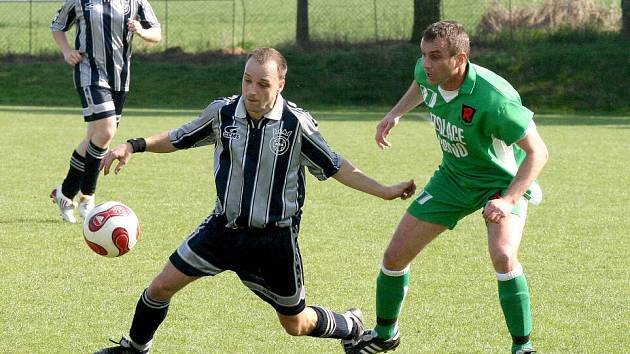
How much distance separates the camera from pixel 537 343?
5.50 metres

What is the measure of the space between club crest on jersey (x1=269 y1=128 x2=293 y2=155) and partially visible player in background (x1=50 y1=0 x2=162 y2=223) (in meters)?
4.19

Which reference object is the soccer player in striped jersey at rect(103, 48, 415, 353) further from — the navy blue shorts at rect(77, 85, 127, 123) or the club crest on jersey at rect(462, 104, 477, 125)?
the navy blue shorts at rect(77, 85, 127, 123)

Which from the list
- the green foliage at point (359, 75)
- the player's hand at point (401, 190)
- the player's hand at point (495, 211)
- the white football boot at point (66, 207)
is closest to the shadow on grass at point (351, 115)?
the green foliage at point (359, 75)

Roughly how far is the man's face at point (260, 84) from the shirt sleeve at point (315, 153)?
0.76 ft

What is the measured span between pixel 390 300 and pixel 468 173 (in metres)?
0.73

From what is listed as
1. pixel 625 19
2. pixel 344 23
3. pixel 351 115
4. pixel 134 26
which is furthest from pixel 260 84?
pixel 344 23

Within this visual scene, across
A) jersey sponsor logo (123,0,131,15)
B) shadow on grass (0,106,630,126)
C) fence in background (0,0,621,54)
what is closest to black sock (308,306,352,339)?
jersey sponsor logo (123,0,131,15)

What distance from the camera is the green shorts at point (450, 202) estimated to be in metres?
5.21

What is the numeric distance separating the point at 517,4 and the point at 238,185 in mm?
25092

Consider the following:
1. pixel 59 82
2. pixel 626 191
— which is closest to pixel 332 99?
pixel 59 82

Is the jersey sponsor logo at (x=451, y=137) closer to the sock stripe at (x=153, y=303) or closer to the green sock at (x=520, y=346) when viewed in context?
the green sock at (x=520, y=346)

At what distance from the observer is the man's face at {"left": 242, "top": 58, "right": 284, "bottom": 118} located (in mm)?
4559

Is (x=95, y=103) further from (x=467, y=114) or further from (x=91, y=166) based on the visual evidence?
(x=467, y=114)

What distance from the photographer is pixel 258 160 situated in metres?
4.68
